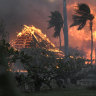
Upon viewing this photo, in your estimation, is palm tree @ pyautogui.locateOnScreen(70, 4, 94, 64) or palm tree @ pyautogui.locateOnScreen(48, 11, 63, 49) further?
palm tree @ pyautogui.locateOnScreen(48, 11, 63, 49)

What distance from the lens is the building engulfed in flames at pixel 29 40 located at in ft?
168

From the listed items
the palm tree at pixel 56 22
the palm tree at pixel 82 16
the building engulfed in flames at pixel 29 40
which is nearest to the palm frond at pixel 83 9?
the palm tree at pixel 82 16

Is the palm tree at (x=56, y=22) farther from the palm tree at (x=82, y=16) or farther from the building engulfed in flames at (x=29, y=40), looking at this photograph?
the palm tree at (x=82, y=16)

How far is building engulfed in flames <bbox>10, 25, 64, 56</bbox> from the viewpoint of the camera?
5135 cm

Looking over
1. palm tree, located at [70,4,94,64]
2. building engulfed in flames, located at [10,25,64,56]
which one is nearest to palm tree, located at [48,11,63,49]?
building engulfed in flames, located at [10,25,64,56]

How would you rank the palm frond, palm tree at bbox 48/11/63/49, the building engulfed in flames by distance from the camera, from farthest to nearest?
palm tree at bbox 48/11/63/49 < the building engulfed in flames < the palm frond

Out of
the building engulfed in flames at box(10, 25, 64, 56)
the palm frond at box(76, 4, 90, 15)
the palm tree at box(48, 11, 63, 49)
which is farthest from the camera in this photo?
the palm tree at box(48, 11, 63, 49)

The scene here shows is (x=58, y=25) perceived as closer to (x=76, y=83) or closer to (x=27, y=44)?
(x=27, y=44)

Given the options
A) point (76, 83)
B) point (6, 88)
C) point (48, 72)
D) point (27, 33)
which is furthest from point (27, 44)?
point (6, 88)

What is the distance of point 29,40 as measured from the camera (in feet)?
188

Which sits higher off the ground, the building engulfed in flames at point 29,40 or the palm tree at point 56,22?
the palm tree at point 56,22

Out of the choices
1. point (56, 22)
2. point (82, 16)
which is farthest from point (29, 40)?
point (82, 16)

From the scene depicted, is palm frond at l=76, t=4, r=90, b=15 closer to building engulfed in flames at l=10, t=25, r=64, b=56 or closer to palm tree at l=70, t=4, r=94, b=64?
palm tree at l=70, t=4, r=94, b=64

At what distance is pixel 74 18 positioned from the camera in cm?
4522
